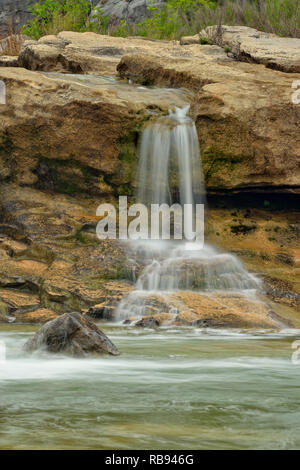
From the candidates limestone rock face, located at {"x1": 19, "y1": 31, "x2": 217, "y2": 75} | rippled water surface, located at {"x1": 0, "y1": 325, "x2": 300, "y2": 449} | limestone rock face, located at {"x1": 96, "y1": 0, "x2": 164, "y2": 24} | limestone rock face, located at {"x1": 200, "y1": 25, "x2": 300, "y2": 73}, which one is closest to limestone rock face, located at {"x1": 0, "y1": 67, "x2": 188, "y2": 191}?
limestone rock face, located at {"x1": 19, "y1": 31, "x2": 217, "y2": 75}

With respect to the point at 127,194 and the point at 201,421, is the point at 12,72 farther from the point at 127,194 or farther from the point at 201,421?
the point at 201,421

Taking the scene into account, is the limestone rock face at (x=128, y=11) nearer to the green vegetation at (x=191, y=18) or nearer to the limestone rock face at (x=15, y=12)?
the green vegetation at (x=191, y=18)

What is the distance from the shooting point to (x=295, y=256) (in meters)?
12.0

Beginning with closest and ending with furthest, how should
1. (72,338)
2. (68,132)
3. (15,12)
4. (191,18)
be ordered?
(72,338), (68,132), (191,18), (15,12)

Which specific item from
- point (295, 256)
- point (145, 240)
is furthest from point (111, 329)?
point (295, 256)

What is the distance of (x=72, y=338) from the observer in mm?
6586

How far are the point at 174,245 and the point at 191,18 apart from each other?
1120 cm

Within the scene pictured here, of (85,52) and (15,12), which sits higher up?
(15,12)

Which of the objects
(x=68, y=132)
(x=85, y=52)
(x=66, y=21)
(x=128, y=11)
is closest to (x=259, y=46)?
(x=85, y=52)

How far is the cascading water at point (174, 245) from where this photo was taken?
10773 millimetres

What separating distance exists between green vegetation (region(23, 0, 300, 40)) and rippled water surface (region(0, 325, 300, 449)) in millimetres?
12115

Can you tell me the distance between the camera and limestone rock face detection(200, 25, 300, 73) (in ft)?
47.7

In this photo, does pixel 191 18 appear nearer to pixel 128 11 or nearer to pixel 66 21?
pixel 66 21

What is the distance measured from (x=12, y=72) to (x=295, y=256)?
7.03 m
